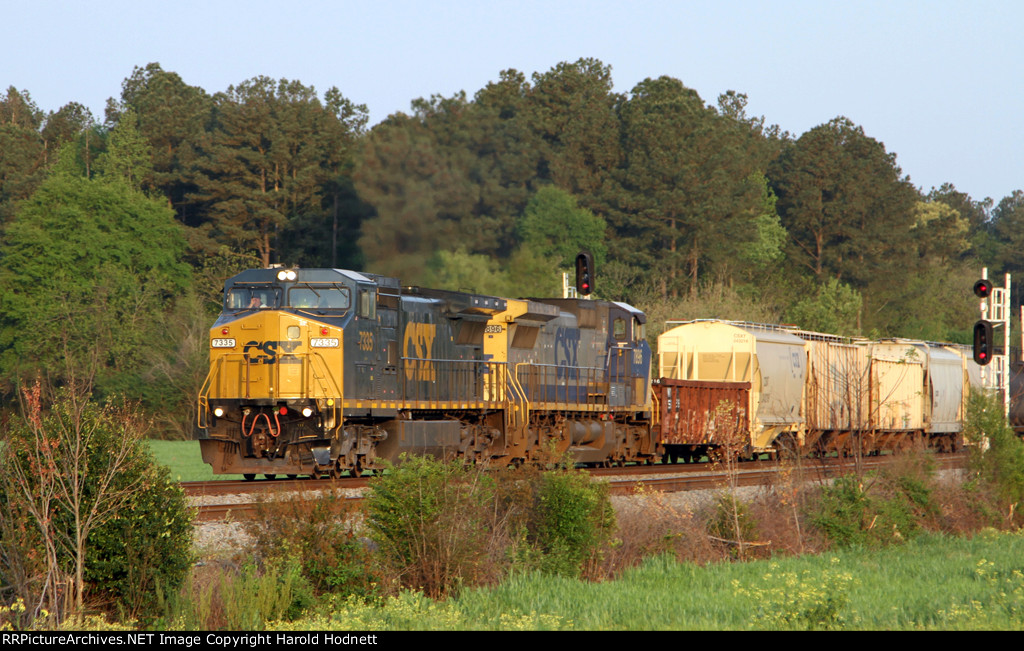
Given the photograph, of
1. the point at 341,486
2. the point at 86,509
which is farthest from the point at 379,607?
the point at 341,486

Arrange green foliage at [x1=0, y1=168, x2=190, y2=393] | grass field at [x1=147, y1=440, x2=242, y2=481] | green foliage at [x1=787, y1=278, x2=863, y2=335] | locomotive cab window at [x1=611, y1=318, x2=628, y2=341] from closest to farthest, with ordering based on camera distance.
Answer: grass field at [x1=147, y1=440, x2=242, y2=481], locomotive cab window at [x1=611, y1=318, x2=628, y2=341], green foliage at [x1=0, y1=168, x2=190, y2=393], green foliage at [x1=787, y1=278, x2=863, y2=335]

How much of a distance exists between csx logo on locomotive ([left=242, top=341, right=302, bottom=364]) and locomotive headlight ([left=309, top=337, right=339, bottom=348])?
0.25m

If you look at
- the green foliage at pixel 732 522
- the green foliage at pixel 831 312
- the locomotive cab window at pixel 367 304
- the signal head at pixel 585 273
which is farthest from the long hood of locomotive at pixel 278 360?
the green foliage at pixel 831 312

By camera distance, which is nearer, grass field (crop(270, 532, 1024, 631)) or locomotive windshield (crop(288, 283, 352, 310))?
grass field (crop(270, 532, 1024, 631))

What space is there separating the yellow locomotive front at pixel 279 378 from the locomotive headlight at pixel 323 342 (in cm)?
2

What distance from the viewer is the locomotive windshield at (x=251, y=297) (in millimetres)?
18656

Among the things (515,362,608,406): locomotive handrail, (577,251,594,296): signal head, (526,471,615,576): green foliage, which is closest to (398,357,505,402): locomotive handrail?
(515,362,608,406): locomotive handrail

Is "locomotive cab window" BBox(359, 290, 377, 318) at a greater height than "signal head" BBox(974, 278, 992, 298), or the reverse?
"signal head" BBox(974, 278, 992, 298)

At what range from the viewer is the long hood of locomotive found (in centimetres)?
1800

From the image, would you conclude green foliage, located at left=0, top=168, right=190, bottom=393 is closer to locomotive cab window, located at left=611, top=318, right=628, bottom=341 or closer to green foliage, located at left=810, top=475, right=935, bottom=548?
locomotive cab window, located at left=611, top=318, right=628, bottom=341

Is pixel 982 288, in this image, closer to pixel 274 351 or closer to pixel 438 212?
pixel 274 351

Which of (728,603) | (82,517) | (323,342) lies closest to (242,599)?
(82,517)
